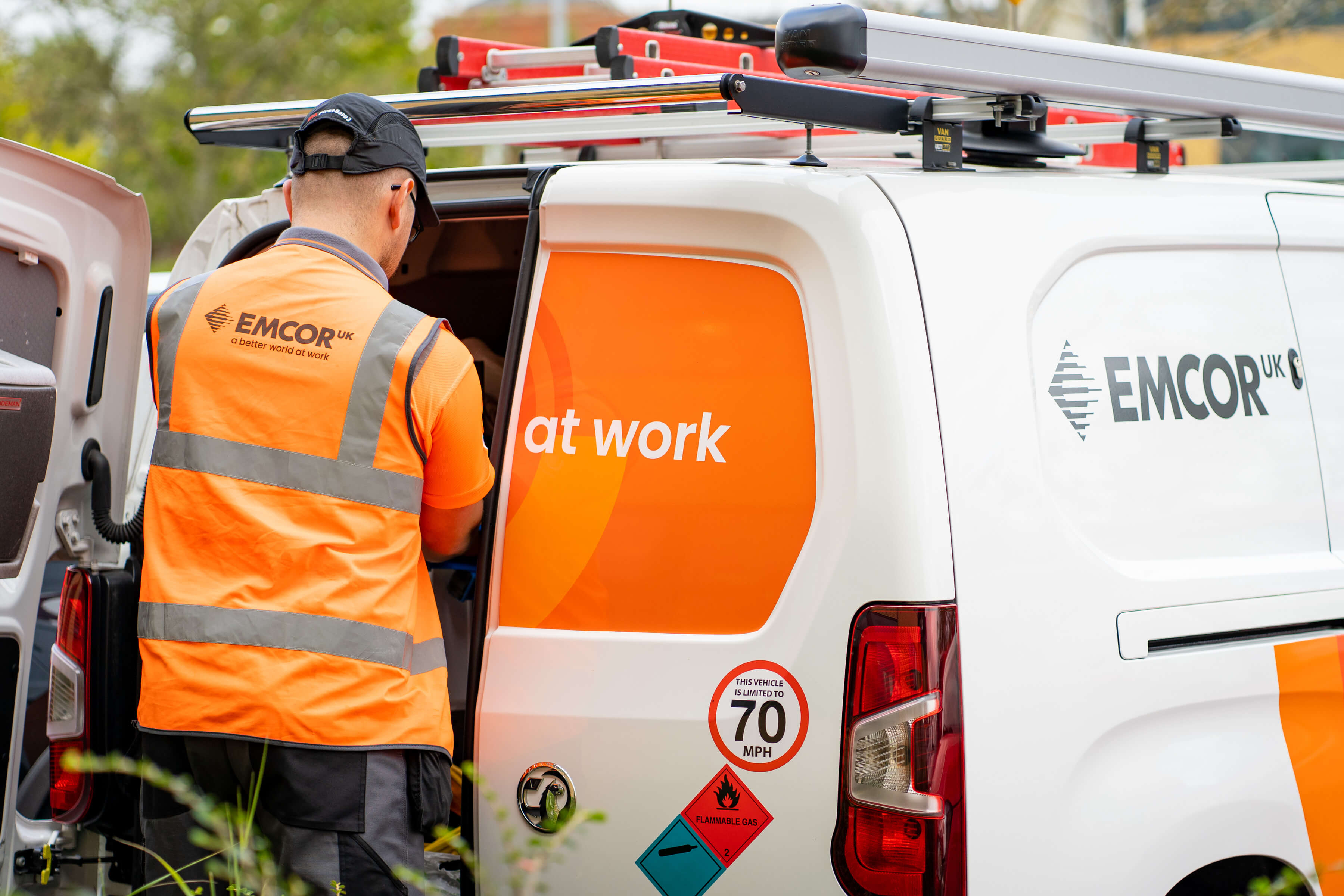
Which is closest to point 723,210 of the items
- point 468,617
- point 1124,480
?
point 1124,480

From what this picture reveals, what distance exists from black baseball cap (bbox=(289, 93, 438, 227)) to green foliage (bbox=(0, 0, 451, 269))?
18914mm

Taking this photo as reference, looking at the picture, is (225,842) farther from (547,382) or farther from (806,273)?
(806,273)

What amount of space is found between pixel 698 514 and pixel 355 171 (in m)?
0.98

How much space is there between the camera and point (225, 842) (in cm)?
189

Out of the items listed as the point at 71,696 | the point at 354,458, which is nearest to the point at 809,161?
the point at 354,458

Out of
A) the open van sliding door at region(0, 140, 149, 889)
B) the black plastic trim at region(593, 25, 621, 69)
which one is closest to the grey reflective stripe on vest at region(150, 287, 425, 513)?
the open van sliding door at region(0, 140, 149, 889)

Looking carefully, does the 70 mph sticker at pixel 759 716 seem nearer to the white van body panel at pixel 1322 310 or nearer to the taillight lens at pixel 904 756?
the taillight lens at pixel 904 756

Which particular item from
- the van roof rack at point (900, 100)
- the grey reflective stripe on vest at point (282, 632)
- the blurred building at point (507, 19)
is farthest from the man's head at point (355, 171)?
the blurred building at point (507, 19)

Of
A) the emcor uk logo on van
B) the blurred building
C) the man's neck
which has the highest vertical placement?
the blurred building

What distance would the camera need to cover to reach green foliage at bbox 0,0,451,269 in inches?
830

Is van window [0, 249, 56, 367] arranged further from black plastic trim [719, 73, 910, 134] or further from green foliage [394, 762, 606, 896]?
black plastic trim [719, 73, 910, 134]

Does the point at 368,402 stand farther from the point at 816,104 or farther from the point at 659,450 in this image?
the point at 816,104

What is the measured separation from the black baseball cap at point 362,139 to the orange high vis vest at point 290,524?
24cm

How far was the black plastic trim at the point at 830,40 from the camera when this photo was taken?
2006 millimetres
